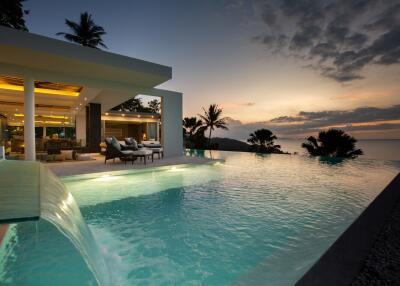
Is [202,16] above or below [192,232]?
above

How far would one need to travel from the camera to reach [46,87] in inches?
380

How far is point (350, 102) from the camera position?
665 inches

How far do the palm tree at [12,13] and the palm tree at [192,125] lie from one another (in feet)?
55.4

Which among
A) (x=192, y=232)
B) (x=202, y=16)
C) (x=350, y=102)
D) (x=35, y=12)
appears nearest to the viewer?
(x=192, y=232)

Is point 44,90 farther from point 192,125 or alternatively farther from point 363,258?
point 192,125

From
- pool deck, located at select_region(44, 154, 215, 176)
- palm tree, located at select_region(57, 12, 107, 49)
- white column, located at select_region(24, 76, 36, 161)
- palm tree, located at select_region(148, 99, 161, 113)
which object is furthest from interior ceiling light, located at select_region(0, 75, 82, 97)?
palm tree, located at select_region(148, 99, 161, 113)

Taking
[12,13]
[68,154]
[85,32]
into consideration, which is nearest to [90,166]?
[68,154]

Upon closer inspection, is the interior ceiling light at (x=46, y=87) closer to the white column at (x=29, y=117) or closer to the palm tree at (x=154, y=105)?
the white column at (x=29, y=117)

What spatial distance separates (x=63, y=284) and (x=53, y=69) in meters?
7.42

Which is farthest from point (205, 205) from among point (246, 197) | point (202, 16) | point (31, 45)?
point (202, 16)

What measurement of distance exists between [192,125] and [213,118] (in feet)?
8.38

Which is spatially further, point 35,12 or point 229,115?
point 229,115

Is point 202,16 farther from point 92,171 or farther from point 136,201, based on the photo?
point 136,201

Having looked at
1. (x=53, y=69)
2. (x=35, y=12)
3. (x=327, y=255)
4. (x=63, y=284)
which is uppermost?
(x=35, y=12)
